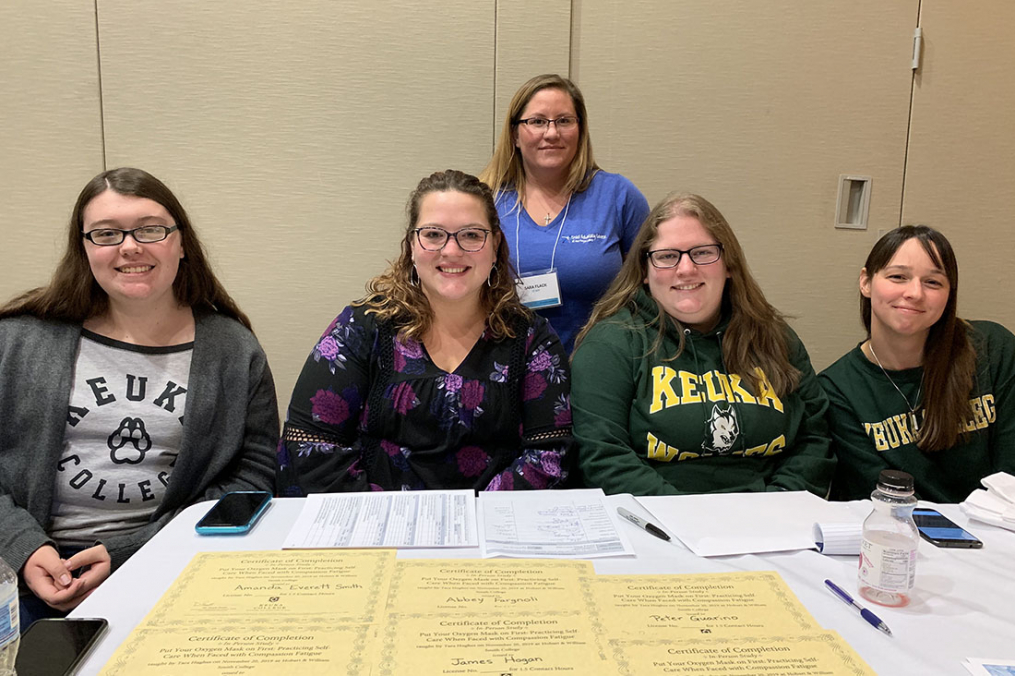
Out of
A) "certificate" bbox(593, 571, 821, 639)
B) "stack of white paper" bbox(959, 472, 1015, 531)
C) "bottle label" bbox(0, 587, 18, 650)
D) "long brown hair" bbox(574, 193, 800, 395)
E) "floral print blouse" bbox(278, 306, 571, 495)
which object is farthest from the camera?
"long brown hair" bbox(574, 193, 800, 395)

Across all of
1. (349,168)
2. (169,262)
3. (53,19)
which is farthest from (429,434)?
(53,19)

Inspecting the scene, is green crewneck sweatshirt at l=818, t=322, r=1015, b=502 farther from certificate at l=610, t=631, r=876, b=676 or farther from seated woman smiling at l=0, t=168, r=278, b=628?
seated woman smiling at l=0, t=168, r=278, b=628

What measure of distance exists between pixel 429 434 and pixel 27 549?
2.81 ft

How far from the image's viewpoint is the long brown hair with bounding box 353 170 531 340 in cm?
164

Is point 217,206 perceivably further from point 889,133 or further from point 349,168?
point 889,133

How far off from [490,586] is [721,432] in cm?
85

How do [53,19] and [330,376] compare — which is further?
[53,19]

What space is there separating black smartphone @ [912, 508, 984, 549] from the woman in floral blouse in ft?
2.43

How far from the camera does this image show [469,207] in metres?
1.65

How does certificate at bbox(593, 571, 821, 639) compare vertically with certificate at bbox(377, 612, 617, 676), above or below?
above

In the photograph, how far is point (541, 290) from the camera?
2.16 meters

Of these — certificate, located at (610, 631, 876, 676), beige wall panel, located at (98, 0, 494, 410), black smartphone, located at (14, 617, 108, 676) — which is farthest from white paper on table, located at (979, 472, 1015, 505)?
beige wall panel, located at (98, 0, 494, 410)

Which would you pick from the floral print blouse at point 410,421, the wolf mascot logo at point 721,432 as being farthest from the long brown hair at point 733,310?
the floral print blouse at point 410,421

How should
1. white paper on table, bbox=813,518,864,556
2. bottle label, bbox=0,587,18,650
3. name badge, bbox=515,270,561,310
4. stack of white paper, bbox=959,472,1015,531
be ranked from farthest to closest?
name badge, bbox=515,270,561,310 < stack of white paper, bbox=959,472,1015,531 < white paper on table, bbox=813,518,864,556 < bottle label, bbox=0,587,18,650
